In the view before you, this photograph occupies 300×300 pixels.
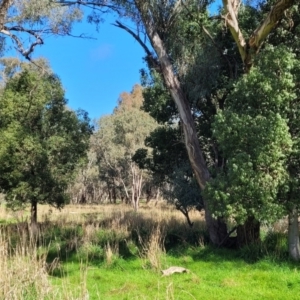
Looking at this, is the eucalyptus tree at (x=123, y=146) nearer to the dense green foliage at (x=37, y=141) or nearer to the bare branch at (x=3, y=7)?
the dense green foliage at (x=37, y=141)

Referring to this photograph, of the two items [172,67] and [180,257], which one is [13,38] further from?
[180,257]

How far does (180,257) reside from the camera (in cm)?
916

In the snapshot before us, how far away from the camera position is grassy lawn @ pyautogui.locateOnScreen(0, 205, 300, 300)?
475cm

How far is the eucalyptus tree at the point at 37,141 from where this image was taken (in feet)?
38.2

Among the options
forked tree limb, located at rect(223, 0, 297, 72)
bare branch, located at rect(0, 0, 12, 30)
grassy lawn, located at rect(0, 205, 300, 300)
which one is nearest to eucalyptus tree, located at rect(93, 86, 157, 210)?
grassy lawn, located at rect(0, 205, 300, 300)

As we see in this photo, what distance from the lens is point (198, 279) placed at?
722 centimetres

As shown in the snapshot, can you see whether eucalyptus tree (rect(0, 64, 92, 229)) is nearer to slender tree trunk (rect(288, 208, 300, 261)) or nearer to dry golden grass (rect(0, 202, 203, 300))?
dry golden grass (rect(0, 202, 203, 300))

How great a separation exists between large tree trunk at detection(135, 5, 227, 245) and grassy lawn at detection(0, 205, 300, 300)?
0.49 meters

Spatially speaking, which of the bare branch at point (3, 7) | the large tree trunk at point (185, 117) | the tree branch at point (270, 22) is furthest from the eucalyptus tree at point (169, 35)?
the bare branch at point (3, 7)

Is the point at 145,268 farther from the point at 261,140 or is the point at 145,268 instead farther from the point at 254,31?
the point at 254,31

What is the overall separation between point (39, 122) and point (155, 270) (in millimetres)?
6498

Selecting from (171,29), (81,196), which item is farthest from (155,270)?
(81,196)

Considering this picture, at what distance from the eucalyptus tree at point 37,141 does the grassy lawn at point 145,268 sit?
156cm

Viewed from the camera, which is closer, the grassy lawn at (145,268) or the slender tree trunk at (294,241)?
the grassy lawn at (145,268)
